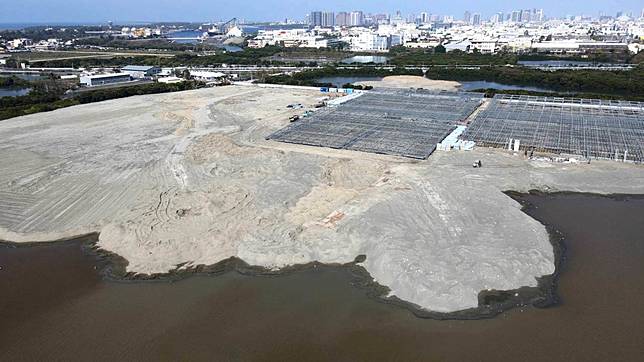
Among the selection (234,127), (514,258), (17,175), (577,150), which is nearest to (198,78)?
(234,127)

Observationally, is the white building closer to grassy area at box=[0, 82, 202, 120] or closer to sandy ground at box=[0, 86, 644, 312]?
grassy area at box=[0, 82, 202, 120]

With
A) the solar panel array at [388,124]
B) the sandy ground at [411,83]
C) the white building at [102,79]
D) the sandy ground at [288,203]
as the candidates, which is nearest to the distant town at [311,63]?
the white building at [102,79]

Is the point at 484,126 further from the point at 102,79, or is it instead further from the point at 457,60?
the point at 457,60

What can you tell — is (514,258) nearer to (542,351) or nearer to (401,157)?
(542,351)

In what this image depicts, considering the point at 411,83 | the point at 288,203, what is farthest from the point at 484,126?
the point at 411,83

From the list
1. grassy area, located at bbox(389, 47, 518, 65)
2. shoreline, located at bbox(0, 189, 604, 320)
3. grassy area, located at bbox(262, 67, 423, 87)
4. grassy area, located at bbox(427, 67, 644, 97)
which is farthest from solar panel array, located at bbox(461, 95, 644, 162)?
grassy area, located at bbox(389, 47, 518, 65)

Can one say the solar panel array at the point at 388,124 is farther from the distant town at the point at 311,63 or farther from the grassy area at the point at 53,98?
the grassy area at the point at 53,98
